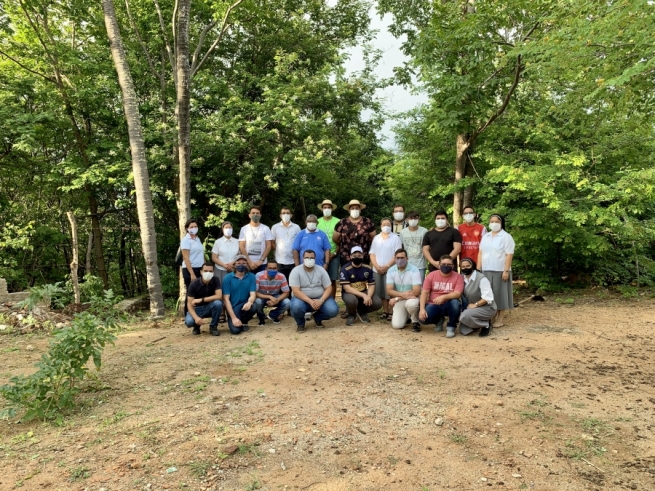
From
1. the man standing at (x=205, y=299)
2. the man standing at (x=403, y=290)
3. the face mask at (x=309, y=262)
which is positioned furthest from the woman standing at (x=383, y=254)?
the man standing at (x=205, y=299)

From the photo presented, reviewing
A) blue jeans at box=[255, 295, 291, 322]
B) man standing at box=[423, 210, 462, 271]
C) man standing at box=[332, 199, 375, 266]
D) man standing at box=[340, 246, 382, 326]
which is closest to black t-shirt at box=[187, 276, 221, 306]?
blue jeans at box=[255, 295, 291, 322]

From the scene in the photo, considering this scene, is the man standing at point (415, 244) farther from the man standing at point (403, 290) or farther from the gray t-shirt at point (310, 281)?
the gray t-shirt at point (310, 281)

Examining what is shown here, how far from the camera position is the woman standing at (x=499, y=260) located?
20.6 feet

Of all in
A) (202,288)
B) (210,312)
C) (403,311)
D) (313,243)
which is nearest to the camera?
(403,311)

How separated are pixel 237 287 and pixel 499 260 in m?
3.81

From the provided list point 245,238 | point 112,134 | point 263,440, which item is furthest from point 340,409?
point 112,134

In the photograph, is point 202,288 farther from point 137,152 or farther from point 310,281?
point 137,152

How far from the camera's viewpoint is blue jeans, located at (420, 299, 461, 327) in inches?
234

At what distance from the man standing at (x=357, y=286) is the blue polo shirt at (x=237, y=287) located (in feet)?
4.64

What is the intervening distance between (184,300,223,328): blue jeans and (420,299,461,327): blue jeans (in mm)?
2918

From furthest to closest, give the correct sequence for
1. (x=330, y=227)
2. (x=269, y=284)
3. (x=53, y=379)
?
(x=330, y=227) < (x=269, y=284) < (x=53, y=379)

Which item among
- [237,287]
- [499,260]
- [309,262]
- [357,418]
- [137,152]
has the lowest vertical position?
[357,418]

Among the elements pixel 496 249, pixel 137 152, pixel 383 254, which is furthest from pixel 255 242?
pixel 496 249

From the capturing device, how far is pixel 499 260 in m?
6.32
